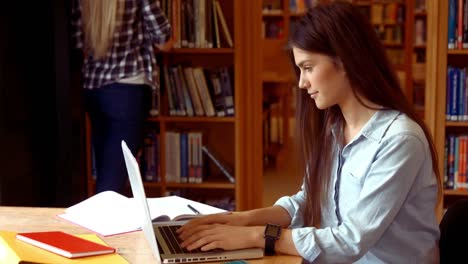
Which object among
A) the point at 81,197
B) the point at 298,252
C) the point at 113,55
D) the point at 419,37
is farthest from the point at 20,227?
the point at 419,37

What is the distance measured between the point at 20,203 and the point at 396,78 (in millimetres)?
2266

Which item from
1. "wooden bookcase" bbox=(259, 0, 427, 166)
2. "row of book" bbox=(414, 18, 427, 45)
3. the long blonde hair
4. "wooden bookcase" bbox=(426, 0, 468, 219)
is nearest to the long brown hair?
the long blonde hair

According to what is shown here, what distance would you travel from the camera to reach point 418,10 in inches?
298

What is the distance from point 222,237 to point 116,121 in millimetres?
1901

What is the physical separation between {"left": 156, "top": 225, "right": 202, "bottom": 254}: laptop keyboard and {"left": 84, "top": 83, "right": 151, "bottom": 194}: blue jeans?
174 centimetres

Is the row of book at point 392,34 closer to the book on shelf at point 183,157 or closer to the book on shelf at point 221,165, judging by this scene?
the book on shelf at point 221,165

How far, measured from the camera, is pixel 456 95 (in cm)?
372

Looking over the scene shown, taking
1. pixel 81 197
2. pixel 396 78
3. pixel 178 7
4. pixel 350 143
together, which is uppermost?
pixel 178 7

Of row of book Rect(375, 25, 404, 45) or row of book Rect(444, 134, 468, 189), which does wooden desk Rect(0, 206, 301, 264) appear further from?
row of book Rect(375, 25, 404, 45)

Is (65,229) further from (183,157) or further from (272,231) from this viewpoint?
(183,157)

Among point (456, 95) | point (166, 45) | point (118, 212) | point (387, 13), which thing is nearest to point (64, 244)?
point (118, 212)

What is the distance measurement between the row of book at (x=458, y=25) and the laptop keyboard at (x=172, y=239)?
2389mm

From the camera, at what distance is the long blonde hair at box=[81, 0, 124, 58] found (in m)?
3.28

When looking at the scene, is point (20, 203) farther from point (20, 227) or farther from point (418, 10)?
point (418, 10)
